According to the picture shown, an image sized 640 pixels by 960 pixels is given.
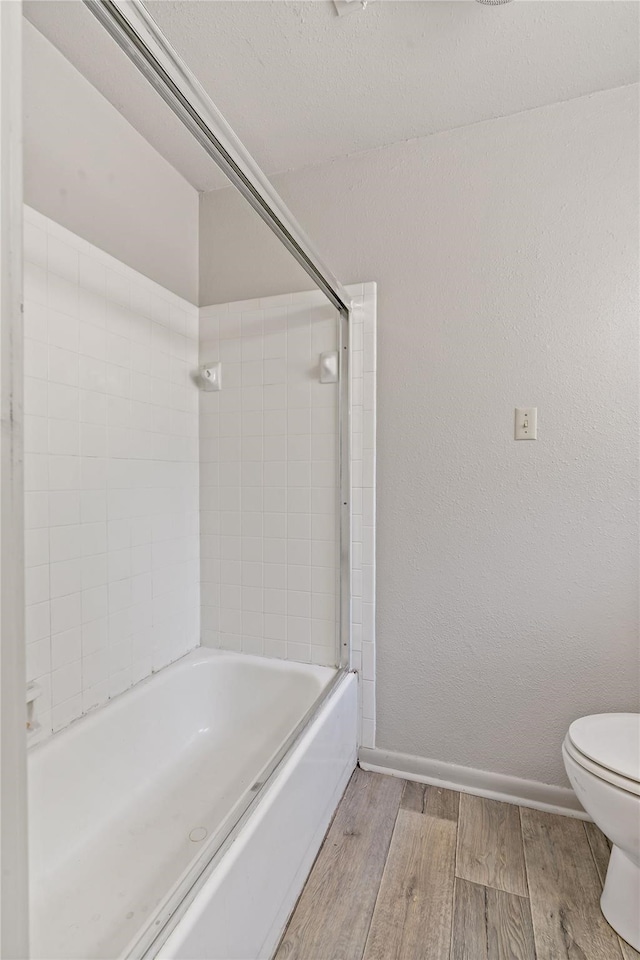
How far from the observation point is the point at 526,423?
4.96 feet

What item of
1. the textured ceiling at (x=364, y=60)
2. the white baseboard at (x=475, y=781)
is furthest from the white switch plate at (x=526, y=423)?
the white baseboard at (x=475, y=781)

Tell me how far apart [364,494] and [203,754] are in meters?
1.05

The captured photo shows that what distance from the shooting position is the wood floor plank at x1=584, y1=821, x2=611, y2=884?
4.20 feet

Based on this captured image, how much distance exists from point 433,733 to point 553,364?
4.37 ft

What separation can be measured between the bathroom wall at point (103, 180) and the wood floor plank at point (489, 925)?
1976 mm

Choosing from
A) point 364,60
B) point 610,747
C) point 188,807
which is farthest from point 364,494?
point 364,60

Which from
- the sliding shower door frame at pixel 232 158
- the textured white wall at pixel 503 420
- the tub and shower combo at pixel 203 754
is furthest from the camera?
the textured white wall at pixel 503 420

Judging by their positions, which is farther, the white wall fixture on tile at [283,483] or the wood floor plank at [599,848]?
the white wall fixture on tile at [283,483]

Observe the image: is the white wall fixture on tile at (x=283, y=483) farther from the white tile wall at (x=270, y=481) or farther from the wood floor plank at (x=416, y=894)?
the wood floor plank at (x=416, y=894)

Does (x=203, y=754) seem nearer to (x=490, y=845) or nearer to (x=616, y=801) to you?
(x=490, y=845)

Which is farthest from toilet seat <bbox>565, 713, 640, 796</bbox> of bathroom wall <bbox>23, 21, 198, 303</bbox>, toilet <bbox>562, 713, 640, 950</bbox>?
bathroom wall <bbox>23, 21, 198, 303</bbox>

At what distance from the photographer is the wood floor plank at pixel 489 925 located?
3.48 feet

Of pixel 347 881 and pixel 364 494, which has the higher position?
pixel 364 494

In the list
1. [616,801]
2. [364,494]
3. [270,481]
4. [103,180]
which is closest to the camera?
[616,801]
